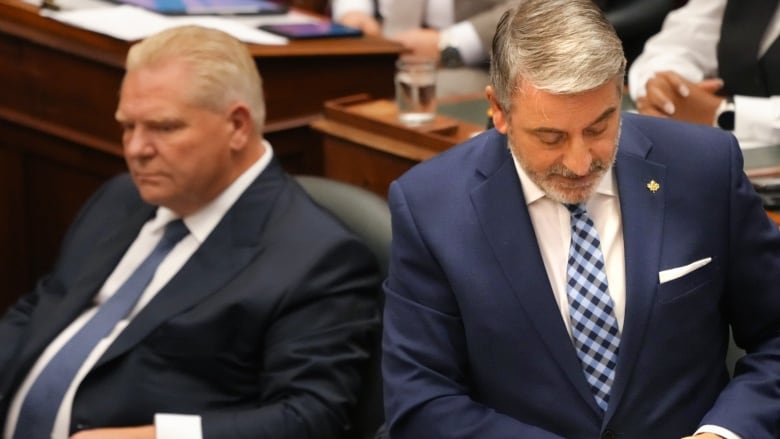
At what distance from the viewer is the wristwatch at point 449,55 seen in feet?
13.8

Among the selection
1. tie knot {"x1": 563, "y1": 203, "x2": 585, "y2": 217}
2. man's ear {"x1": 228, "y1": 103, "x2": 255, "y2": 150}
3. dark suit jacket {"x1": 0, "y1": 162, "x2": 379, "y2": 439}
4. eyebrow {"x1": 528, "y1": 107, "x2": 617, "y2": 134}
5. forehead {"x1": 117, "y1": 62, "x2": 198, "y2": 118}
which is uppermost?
eyebrow {"x1": 528, "y1": 107, "x2": 617, "y2": 134}

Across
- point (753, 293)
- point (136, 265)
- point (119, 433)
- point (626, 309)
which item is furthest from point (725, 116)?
point (119, 433)

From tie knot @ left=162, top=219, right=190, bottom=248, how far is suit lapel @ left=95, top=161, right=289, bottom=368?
0.10 m

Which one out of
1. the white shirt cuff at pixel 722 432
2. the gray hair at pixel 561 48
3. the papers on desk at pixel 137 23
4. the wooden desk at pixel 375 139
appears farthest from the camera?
the papers on desk at pixel 137 23

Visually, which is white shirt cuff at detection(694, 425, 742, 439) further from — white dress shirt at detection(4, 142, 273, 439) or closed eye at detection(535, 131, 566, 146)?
white dress shirt at detection(4, 142, 273, 439)

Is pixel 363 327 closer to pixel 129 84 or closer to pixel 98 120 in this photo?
pixel 129 84

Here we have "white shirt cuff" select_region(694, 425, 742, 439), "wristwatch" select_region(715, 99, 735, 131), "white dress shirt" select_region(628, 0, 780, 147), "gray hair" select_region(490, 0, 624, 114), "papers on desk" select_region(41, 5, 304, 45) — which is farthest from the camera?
"papers on desk" select_region(41, 5, 304, 45)

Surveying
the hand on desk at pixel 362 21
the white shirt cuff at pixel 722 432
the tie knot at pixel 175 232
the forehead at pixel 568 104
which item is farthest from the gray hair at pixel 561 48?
the hand on desk at pixel 362 21

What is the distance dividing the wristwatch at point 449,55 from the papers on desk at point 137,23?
2.20 feet

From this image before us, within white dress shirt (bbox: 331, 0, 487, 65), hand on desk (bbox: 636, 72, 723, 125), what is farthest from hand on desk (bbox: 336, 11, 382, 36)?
hand on desk (bbox: 636, 72, 723, 125)

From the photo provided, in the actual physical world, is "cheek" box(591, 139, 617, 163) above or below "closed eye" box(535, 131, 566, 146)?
below

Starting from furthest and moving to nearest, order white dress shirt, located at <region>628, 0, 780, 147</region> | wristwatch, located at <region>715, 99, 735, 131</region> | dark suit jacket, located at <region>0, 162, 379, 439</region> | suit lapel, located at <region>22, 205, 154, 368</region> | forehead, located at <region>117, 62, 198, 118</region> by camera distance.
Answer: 1. white dress shirt, located at <region>628, 0, 780, 147</region>
2. wristwatch, located at <region>715, 99, 735, 131</region>
3. suit lapel, located at <region>22, 205, 154, 368</region>
4. forehead, located at <region>117, 62, 198, 118</region>
5. dark suit jacket, located at <region>0, 162, 379, 439</region>

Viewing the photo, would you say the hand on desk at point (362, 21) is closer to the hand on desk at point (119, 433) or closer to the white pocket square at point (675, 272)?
the hand on desk at point (119, 433)

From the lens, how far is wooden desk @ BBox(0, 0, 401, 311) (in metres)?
3.62
